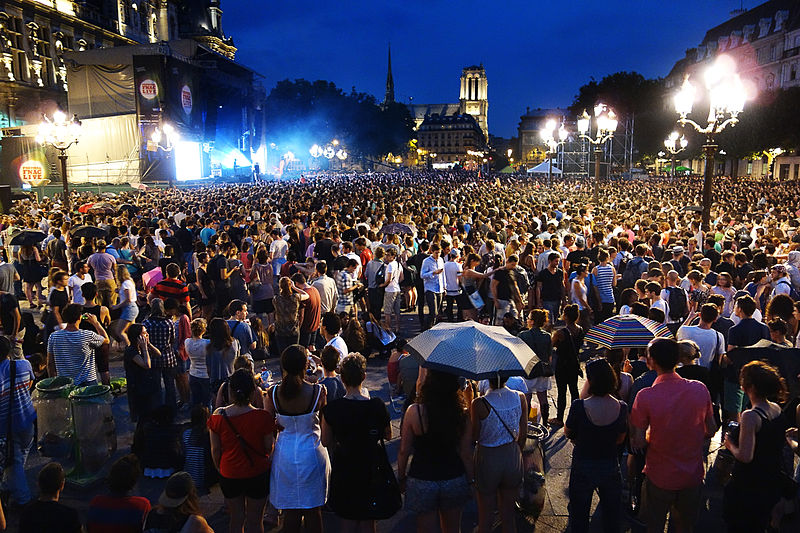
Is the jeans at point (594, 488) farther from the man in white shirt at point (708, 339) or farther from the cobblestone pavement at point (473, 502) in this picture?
the man in white shirt at point (708, 339)

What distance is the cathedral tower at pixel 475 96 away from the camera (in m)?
196

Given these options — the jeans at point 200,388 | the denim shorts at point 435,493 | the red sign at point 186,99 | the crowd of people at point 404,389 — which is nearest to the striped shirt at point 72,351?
the crowd of people at point 404,389

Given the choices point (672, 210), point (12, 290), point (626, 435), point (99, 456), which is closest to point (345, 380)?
point (626, 435)

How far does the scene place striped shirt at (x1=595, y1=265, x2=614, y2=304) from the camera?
9195 mm

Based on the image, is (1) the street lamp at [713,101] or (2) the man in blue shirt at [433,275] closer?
(2) the man in blue shirt at [433,275]

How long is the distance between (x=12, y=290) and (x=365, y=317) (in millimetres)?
6176

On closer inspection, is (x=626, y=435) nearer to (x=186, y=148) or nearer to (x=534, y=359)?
(x=534, y=359)

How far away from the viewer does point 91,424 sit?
570cm

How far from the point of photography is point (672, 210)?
59.3 ft

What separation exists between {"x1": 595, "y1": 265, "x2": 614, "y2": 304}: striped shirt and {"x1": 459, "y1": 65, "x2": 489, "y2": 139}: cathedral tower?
193 meters

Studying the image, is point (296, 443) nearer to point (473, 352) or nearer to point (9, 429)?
point (473, 352)

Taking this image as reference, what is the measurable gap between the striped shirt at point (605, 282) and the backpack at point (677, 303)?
4.89ft

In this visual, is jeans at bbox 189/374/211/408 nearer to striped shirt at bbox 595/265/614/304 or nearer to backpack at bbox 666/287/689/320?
backpack at bbox 666/287/689/320

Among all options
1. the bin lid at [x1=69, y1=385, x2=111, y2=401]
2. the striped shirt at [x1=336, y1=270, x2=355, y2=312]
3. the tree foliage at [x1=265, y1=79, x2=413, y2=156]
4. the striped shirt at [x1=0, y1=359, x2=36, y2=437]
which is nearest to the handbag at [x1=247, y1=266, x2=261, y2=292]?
the striped shirt at [x1=336, y1=270, x2=355, y2=312]
